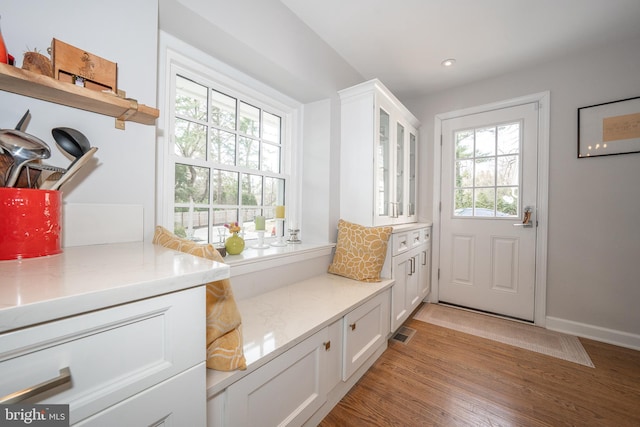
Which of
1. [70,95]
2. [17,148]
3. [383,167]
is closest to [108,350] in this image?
[17,148]

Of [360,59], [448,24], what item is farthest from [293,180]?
[448,24]

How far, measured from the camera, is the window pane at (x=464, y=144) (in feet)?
9.02

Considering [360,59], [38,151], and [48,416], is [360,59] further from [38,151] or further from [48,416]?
[48,416]

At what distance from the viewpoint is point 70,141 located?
0.83 meters

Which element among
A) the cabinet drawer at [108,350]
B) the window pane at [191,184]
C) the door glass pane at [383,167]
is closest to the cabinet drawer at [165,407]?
the cabinet drawer at [108,350]

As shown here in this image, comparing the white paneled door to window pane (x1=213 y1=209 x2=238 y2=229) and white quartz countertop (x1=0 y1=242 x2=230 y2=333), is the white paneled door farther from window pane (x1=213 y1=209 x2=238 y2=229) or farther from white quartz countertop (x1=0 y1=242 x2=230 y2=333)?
white quartz countertop (x1=0 y1=242 x2=230 y2=333)

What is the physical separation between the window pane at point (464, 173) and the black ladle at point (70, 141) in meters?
3.10

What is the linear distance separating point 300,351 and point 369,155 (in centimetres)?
155

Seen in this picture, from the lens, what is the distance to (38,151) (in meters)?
0.69

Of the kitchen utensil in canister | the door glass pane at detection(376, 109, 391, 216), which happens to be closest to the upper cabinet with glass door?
the door glass pane at detection(376, 109, 391, 216)

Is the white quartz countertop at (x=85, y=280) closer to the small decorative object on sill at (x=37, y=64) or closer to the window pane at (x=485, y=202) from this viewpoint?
the small decorative object on sill at (x=37, y=64)

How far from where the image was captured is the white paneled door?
245 cm

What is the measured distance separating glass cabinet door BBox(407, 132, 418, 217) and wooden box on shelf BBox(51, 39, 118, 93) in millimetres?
2589

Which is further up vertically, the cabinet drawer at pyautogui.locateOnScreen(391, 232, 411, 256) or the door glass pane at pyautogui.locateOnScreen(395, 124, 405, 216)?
the door glass pane at pyautogui.locateOnScreen(395, 124, 405, 216)
